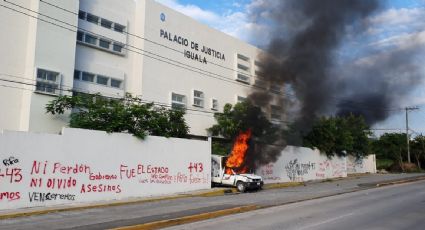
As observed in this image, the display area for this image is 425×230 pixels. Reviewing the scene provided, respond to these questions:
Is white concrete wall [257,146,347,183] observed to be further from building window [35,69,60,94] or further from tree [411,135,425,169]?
tree [411,135,425,169]

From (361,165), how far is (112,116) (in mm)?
35742

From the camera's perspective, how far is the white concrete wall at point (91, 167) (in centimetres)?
1502

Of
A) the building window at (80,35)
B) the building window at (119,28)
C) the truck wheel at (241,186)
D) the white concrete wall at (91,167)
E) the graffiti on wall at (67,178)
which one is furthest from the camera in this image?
the building window at (119,28)

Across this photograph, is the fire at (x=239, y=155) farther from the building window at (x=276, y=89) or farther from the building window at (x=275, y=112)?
the building window at (x=276, y=89)

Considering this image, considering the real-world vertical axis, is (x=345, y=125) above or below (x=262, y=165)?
above

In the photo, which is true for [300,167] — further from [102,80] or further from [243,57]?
[102,80]

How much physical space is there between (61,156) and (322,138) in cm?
2596

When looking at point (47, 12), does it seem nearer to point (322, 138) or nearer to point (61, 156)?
point (61, 156)

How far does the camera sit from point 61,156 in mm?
16562

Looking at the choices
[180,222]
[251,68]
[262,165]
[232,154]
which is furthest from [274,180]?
[180,222]

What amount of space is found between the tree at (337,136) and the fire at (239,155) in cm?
931

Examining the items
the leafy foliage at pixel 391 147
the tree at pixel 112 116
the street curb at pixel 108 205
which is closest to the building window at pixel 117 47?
the tree at pixel 112 116

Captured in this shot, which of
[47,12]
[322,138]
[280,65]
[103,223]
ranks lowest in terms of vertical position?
[103,223]

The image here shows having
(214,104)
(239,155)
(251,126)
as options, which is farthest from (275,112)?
(214,104)
